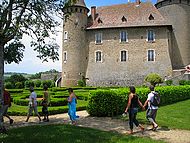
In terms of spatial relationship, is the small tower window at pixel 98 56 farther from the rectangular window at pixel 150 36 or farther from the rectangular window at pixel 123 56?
the rectangular window at pixel 150 36

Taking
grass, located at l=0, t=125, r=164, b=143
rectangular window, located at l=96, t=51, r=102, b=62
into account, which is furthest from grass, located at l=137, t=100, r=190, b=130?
rectangular window, located at l=96, t=51, r=102, b=62

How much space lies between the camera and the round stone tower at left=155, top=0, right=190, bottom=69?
40281 mm

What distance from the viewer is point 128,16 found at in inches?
1656

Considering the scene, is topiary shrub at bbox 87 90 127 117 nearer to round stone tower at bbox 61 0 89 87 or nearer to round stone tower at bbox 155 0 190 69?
round stone tower at bbox 61 0 89 87

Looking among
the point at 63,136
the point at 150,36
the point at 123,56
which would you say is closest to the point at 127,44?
the point at 123,56

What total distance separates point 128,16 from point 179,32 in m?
7.99

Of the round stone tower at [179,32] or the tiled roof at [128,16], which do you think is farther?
the tiled roof at [128,16]

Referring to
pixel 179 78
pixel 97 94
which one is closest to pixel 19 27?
pixel 97 94

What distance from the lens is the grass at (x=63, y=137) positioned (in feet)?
28.1

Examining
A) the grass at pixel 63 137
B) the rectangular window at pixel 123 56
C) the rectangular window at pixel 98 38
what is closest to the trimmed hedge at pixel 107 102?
the grass at pixel 63 137

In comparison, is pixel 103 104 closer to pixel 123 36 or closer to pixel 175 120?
pixel 175 120

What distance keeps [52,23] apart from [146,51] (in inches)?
1161

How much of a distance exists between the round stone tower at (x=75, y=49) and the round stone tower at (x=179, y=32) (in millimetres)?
13108

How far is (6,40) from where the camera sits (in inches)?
410
